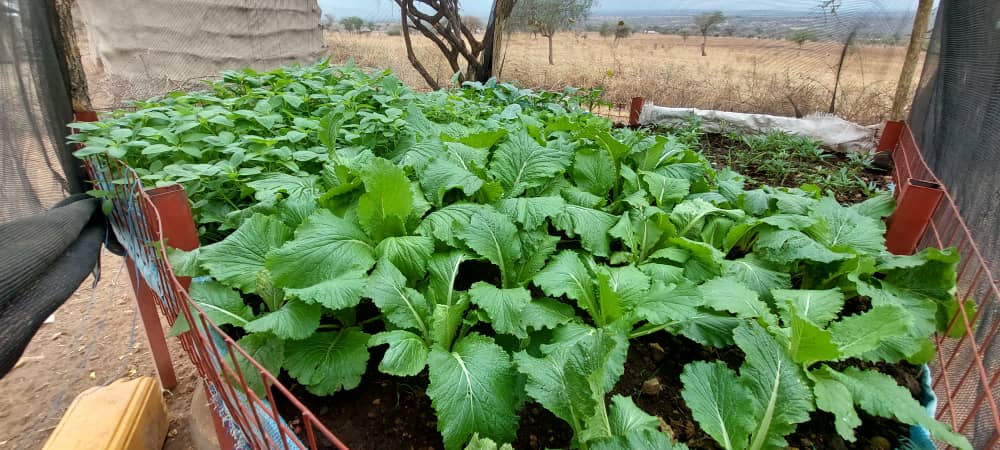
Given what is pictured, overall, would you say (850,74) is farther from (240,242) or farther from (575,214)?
(240,242)

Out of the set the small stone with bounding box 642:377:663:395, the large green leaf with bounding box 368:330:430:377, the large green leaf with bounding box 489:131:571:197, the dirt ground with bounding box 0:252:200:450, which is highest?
the large green leaf with bounding box 489:131:571:197

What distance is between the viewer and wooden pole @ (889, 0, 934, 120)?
4078 millimetres

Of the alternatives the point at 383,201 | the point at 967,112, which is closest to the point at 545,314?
the point at 383,201

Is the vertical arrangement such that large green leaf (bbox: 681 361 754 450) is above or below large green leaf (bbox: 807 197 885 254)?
below

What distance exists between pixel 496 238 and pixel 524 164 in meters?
0.56

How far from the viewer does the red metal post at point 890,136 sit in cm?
396

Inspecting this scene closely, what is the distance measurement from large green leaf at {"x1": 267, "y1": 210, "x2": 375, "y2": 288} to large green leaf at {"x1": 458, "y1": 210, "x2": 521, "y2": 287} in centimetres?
31

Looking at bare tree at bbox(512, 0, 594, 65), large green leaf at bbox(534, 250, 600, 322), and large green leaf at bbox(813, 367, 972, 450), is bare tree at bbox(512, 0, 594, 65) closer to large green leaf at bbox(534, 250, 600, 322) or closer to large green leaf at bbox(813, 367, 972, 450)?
large green leaf at bbox(534, 250, 600, 322)

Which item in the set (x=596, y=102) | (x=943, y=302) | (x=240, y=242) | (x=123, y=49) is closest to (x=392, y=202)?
(x=240, y=242)

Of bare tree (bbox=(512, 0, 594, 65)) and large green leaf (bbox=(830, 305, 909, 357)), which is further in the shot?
bare tree (bbox=(512, 0, 594, 65))

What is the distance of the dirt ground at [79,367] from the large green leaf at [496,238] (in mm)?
1721

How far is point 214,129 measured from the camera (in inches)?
88.3

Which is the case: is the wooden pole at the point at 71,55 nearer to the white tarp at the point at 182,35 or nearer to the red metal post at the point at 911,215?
the red metal post at the point at 911,215

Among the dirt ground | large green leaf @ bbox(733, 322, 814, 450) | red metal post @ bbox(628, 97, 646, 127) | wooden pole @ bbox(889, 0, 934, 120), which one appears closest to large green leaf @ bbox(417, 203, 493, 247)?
large green leaf @ bbox(733, 322, 814, 450)
